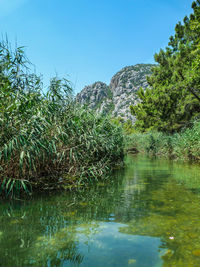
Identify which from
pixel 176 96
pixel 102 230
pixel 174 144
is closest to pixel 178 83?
pixel 176 96

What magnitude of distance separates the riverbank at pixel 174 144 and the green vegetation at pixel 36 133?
6.66m

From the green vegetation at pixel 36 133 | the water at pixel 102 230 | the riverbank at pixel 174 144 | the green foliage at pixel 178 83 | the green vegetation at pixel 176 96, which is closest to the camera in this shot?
the water at pixel 102 230

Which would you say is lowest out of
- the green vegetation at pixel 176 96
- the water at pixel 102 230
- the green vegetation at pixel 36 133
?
the water at pixel 102 230

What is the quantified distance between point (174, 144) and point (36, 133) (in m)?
12.6

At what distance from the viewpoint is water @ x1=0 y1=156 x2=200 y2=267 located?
7.20ft

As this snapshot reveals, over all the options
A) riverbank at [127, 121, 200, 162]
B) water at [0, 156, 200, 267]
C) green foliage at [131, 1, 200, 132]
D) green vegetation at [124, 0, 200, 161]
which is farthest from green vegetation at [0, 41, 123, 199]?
green foliage at [131, 1, 200, 132]

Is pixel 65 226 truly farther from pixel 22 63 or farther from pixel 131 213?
pixel 22 63

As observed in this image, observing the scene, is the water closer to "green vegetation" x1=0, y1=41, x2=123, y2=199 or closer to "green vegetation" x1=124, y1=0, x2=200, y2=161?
"green vegetation" x1=0, y1=41, x2=123, y2=199

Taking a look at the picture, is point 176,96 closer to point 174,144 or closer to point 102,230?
point 174,144

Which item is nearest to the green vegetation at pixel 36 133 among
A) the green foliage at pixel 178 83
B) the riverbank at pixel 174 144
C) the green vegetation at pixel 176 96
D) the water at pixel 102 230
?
the water at pixel 102 230

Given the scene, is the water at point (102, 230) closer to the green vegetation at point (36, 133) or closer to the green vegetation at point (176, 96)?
the green vegetation at point (36, 133)

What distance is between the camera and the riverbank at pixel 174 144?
11164 mm

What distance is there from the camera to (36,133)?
165 inches

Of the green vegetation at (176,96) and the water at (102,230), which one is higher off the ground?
the green vegetation at (176,96)
